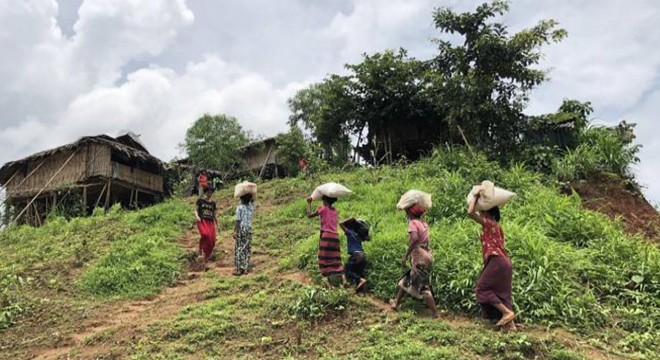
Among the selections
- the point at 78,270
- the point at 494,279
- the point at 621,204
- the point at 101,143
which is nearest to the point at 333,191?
the point at 494,279

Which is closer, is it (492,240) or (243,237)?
(492,240)

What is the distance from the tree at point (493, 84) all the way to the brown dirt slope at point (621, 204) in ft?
9.01

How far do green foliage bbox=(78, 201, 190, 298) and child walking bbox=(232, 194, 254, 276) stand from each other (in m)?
1.17

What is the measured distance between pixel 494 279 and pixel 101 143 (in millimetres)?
21561

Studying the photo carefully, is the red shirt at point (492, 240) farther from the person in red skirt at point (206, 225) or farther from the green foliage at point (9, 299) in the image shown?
the green foliage at point (9, 299)

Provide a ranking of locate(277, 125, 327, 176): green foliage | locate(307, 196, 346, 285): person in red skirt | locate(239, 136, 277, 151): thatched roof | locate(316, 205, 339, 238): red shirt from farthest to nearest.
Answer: locate(239, 136, 277, 151): thatched roof < locate(277, 125, 327, 176): green foliage < locate(316, 205, 339, 238): red shirt < locate(307, 196, 346, 285): person in red skirt

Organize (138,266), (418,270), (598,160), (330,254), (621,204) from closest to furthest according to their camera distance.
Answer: (418,270), (330,254), (138,266), (621,204), (598,160)

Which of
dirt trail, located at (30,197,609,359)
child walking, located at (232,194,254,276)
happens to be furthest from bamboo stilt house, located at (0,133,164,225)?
child walking, located at (232,194,254,276)

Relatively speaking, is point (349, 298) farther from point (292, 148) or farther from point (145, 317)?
point (292, 148)

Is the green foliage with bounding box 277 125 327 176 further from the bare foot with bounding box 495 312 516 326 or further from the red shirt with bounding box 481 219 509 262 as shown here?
the bare foot with bounding box 495 312 516 326

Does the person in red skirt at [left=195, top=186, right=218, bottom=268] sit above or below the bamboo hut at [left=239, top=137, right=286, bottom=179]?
below

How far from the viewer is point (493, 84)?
642 inches

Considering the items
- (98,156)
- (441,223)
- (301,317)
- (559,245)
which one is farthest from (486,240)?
(98,156)

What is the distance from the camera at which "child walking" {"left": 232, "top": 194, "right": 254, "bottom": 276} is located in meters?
9.81
